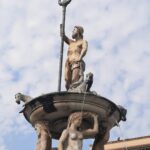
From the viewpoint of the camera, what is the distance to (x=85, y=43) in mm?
14961

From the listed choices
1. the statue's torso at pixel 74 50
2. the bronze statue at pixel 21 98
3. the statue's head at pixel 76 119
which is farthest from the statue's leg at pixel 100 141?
the statue's torso at pixel 74 50

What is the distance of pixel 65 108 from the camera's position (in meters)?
13.8

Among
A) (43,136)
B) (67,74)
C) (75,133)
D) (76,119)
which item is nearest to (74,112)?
(76,119)

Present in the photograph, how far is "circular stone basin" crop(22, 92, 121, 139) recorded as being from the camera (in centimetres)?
1359

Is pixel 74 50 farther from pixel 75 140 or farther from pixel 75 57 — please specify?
pixel 75 140

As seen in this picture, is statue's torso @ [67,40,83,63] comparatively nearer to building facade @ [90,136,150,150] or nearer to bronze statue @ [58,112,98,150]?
bronze statue @ [58,112,98,150]

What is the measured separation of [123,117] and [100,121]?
25.8 inches

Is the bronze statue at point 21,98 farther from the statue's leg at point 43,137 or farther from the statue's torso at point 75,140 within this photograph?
the statue's torso at point 75,140

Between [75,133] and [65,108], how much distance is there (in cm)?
65

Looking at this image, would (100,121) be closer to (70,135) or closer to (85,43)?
(70,135)

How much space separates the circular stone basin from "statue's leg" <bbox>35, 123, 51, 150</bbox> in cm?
20

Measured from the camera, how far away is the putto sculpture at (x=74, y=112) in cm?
1356

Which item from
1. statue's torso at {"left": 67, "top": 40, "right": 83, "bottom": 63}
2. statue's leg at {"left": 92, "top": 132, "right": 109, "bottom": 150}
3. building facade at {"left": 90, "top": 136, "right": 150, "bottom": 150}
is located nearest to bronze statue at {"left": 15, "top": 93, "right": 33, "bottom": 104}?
statue's torso at {"left": 67, "top": 40, "right": 83, "bottom": 63}

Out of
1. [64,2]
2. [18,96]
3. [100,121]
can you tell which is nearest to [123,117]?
[100,121]
